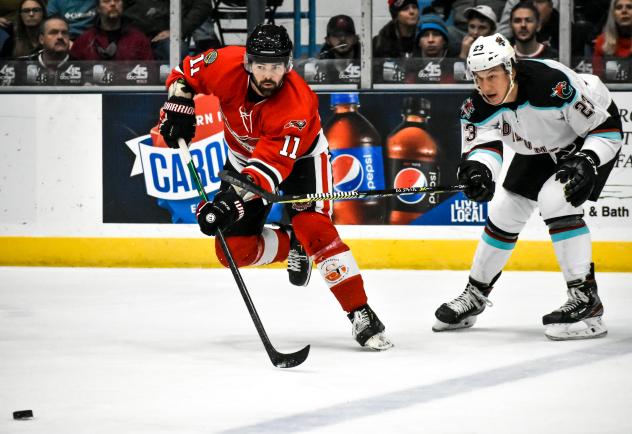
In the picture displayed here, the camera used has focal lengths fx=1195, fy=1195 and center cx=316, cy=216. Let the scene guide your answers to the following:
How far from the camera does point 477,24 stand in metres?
6.07

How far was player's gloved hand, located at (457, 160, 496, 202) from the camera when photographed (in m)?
3.92

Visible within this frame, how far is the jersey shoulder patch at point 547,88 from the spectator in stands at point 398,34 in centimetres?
225

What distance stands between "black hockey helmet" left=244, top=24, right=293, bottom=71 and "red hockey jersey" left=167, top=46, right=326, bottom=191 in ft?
0.38

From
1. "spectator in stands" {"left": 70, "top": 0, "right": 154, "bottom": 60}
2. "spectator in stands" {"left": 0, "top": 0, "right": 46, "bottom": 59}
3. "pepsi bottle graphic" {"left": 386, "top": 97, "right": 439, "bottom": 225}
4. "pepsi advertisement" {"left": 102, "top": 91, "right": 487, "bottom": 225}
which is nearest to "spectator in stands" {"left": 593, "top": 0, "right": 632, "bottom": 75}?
"pepsi advertisement" {"left": 102, "top": 91, "right": 487, "bottom": 225}

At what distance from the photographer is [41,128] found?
6.19 m

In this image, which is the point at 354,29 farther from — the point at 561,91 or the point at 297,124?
the point at 297,124

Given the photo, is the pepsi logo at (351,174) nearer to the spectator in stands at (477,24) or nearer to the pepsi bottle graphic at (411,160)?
the pepsi bottle graphic at (411,160)

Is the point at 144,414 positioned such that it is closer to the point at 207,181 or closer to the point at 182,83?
the point at 182,83

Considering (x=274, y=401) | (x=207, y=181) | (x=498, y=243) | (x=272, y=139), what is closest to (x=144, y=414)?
(x=274, y=401)

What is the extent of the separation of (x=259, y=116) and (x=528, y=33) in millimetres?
2570

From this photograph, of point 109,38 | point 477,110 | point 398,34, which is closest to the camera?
point 477,110

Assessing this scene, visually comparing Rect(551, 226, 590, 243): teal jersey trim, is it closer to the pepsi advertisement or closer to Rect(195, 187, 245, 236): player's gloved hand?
Rect(195, 187, 245, 236): player's gloved hand

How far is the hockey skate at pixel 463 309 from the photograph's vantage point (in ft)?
13.7

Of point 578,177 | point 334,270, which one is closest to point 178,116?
point 334,270
